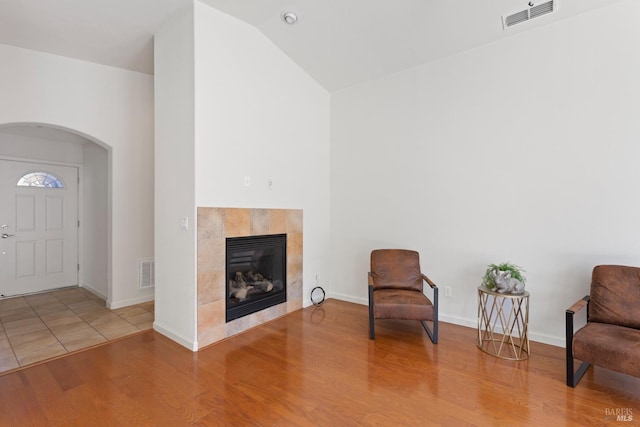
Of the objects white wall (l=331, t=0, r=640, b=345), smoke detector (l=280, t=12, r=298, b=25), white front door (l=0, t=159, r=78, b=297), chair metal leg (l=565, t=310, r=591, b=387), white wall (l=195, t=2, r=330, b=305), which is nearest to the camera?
chair metal leg (l=565, t=310, r=591, b=387)

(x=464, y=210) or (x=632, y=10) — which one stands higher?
(x=632, y=10)

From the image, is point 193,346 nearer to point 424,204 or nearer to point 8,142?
point 424,204

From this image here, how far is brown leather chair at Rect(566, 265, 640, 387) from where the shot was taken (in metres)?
2.08

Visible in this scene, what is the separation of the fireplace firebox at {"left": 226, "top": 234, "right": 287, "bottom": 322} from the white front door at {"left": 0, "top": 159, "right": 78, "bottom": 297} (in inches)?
149

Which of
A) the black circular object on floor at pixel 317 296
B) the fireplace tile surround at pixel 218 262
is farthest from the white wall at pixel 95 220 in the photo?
the black circular object on floor at pixel 317 296

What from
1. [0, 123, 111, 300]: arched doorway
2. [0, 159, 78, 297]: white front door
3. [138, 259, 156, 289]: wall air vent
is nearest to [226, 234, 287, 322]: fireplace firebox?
[138, 259, 156, 289]: wall air vent

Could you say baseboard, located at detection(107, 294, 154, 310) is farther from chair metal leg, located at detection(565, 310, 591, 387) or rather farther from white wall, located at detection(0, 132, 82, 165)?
chair metal leg, located at detection(565, 310, 591, 387)

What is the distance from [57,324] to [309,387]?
3.20 metres

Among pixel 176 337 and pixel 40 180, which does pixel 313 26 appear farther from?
pixel 40 180

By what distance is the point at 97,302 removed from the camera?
14.1 ft

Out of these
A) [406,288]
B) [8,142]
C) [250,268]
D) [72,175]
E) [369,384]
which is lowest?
[369,384]

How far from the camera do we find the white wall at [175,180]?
2.92 metres

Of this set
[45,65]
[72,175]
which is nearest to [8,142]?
[72,175]

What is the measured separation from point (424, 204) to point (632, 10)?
8.20 feet
